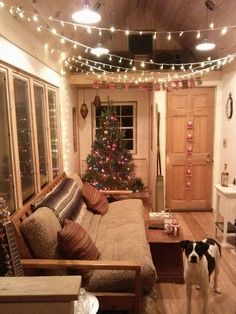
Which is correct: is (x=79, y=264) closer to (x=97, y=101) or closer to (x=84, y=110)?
(x=97, y=101)

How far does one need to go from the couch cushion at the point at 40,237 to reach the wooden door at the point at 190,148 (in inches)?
124

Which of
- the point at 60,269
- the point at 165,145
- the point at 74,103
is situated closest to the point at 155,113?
the point at 165,145

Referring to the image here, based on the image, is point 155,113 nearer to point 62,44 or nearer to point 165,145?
point 165,145

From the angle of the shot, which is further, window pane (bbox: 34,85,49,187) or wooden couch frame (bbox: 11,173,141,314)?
window pane (bbox: 34,85,49,187)

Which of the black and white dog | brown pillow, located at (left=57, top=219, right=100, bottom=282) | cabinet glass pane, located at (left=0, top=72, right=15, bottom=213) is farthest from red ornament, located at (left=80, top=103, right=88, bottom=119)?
the black and white dog

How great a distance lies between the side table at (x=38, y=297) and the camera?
3.71 feet

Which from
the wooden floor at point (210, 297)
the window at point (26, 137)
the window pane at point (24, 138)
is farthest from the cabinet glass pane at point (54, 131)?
the wooden floor at point (210, 297)

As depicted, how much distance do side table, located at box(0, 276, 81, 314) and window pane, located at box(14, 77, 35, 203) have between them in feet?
5.42

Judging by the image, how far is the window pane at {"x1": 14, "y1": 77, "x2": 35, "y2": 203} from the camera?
2713 millimetres

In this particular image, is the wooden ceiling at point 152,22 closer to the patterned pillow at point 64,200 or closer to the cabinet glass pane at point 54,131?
the cabinet glass pane at point 54,131

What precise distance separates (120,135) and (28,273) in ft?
11.6

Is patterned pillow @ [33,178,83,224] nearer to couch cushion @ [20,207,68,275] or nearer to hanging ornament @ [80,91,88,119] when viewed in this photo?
couch cushion @ [20,207,68,275]

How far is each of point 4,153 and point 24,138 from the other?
19.9 inches

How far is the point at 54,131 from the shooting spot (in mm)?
3996
